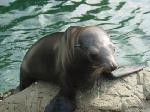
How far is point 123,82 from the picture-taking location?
264 inches

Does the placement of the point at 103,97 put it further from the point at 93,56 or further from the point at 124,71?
the point at 93,56

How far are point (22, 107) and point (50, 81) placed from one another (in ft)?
1.79

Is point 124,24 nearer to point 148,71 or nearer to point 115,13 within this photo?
point 115,13

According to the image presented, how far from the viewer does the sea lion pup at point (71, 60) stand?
19.6 ft

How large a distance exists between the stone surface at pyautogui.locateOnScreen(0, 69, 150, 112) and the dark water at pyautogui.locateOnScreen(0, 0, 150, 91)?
241 cm

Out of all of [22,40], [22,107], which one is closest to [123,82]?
[22,107]

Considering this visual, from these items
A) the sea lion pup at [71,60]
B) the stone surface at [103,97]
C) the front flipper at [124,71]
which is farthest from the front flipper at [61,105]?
the front flipper at [124,71]

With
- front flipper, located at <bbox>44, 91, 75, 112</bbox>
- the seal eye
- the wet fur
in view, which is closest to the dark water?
the wet fur

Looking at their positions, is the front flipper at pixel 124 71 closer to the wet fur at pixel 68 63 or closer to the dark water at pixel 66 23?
the wet fur at pixel 68 63

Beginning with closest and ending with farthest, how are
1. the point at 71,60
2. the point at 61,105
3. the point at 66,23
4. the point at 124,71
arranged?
the point at 71,60
the point at 61,105
the point at 124,71
the point at 66,23

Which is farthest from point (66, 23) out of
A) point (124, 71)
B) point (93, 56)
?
point (93, 56)

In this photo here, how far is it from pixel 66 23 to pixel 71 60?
507cm

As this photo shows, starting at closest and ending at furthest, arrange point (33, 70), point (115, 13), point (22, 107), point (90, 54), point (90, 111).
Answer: point (90, 54)
point (90, 111)
point (22, 107)
point (33, 70)
point (115, 13)

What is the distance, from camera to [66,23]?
1133 cm
